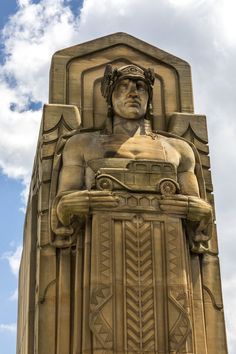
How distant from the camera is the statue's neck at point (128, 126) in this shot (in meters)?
13.9

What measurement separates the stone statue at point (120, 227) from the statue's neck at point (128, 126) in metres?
0.02

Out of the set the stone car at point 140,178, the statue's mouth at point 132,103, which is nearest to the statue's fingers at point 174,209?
the stone car at point 140,178

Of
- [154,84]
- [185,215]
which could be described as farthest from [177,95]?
[185,215]

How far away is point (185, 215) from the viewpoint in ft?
41.3

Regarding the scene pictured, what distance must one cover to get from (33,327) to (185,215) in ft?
11.7

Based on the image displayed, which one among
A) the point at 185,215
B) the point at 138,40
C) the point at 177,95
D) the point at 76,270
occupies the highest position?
the point at 138,40

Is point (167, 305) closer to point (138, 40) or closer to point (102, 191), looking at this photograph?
point (102, 191)

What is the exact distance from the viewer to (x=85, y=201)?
1223 centimetres

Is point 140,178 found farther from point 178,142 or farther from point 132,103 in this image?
point 132,103

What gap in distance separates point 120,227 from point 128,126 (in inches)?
105

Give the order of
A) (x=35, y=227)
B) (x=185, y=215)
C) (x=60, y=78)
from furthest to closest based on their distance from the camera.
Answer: (x=60, y=78)
(x=35, y=227)
(x=185, y=215)

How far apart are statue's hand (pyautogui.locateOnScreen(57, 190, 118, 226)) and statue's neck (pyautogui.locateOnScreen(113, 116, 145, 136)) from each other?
2.01 m

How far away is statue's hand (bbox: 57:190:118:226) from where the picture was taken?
12.2 meters

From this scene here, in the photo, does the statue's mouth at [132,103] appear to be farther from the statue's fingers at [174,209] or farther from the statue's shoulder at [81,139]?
the statue's fingers at [174,209]
